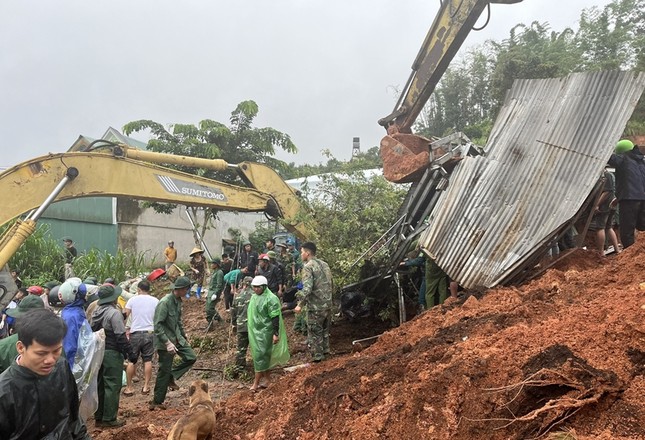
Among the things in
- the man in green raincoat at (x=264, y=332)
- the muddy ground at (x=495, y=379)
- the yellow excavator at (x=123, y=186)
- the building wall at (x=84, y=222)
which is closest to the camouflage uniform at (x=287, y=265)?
the yellow excavator at (x=123, y=186)

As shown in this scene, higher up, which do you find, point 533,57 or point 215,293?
point 533,57

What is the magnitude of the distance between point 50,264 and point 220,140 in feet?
20.1

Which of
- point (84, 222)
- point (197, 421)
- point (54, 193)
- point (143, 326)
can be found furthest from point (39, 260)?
point (197, 421)

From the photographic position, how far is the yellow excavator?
600cm

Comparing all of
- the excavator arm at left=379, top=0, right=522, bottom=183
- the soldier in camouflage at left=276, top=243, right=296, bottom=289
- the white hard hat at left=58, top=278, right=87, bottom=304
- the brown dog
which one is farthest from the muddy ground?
the soldier in camouflage at left=276, top=243, right=296, bottom=289

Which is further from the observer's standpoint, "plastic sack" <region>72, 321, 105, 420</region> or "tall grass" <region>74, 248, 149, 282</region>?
"tall grass" <region>74, 248, 149, 282</region>

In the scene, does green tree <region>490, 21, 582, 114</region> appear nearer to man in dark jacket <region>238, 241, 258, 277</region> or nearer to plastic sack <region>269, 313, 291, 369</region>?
man in dark jacket <region>238, 241, 258, 277</region>

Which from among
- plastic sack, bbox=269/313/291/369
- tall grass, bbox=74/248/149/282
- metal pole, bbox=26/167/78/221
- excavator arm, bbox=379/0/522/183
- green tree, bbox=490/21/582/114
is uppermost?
green tree, bbox=490/21/582/114

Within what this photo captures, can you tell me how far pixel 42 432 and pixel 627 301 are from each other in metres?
3.86

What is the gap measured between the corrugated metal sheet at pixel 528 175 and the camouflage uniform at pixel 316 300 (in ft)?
5.05

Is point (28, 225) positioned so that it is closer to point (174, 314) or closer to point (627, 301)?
point (174, 314)

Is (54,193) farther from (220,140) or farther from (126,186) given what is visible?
(220,140)

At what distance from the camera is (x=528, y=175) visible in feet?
20.6

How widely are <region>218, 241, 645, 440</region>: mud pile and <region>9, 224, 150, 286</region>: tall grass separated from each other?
10295 mm
